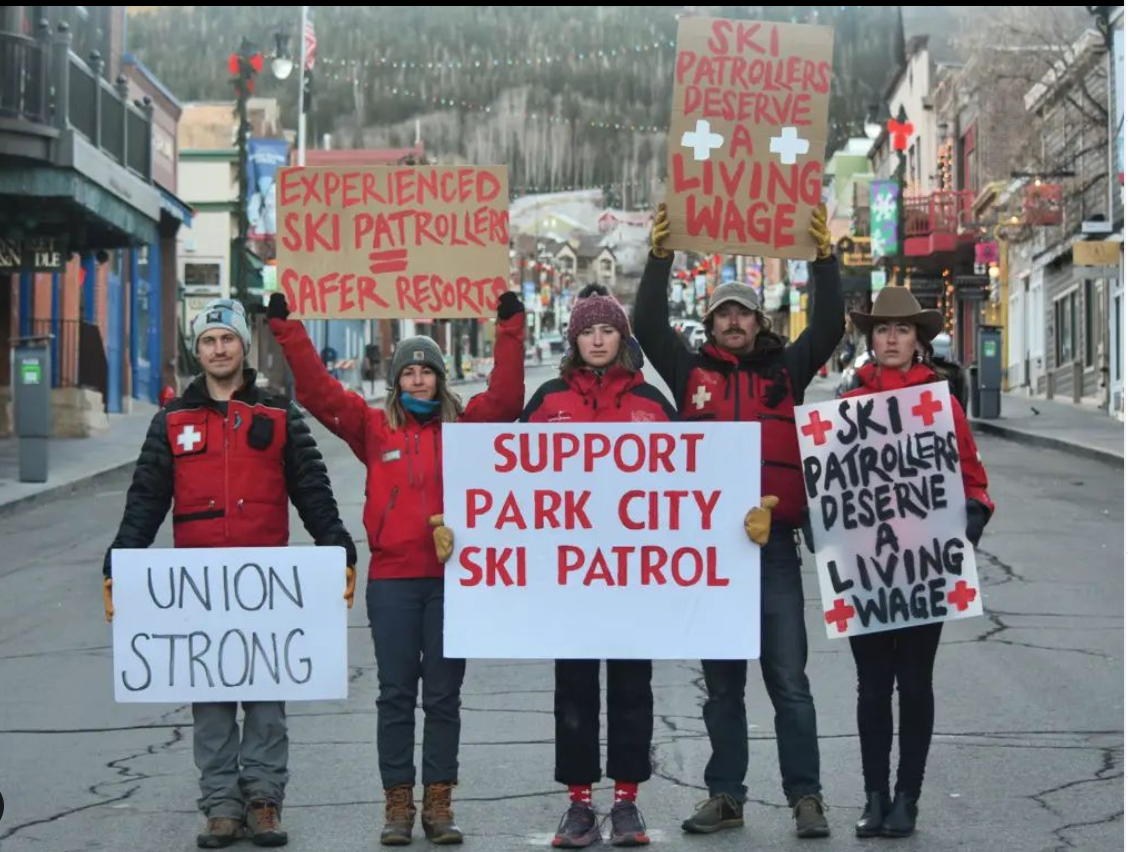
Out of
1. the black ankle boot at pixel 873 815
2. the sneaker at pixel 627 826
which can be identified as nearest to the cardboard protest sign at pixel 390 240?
the sneaker at pixel 627 826

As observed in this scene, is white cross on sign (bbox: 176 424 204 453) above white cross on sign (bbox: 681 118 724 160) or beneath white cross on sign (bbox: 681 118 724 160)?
beneath

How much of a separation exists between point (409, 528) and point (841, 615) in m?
1.47

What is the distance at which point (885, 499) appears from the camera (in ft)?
21.5

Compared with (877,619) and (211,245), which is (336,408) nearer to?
(877,619)

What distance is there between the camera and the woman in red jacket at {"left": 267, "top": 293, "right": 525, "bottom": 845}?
6.32 metres

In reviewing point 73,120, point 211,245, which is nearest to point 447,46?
point 211,245

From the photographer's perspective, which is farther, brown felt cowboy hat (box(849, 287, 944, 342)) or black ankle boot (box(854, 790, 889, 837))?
brown felt cowboy hat (box(849, 287, 944, 342))

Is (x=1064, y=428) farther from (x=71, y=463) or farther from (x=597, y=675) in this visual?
(x=597, y=675)

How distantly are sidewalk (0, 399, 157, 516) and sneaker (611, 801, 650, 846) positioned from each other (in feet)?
46.3

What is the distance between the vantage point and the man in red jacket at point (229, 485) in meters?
6.40

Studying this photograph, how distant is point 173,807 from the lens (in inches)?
270

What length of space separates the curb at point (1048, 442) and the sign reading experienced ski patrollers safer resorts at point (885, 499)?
1853 centimetres

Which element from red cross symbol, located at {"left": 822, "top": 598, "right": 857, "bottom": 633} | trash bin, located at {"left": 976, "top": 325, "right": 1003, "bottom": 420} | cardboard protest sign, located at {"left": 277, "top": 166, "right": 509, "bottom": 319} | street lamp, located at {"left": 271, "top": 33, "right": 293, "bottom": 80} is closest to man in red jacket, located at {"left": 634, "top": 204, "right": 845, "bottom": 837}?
red cross symbol, located at {"left": 822, "top": 598, "right": 857, "bottom": 633}

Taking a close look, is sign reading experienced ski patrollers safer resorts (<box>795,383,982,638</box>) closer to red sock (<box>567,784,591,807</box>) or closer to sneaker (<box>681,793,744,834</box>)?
sneaker (<box>681,793,744,834</box>)
